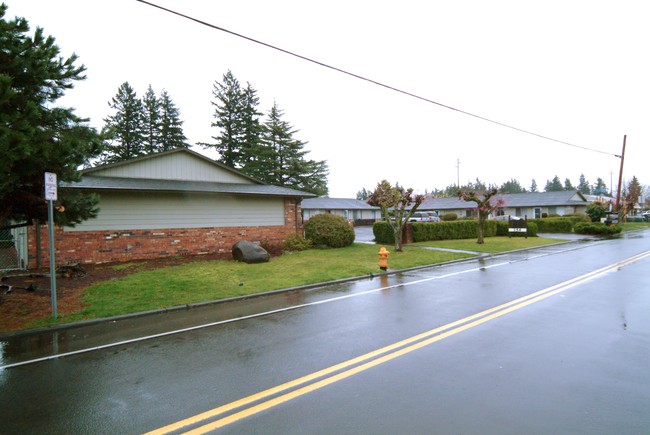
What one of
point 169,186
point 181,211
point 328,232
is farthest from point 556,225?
point 169,186

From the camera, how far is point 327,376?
4371mm

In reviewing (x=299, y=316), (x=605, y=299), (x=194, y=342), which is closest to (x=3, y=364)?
(x=194, y=342)

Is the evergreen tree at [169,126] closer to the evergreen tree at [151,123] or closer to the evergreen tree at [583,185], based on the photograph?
the evergreen tree at [151,123]

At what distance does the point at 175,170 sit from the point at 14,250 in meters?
6.81

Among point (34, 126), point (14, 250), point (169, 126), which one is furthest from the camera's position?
point (169, 126)

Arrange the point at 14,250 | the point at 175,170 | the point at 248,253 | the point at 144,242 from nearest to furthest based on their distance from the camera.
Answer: the point at 14,250, the point at 248,253, the point at 144,242, the point at 175,170

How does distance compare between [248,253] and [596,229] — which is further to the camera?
[596,229]

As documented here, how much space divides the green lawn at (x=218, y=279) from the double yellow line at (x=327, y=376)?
5.21 metres

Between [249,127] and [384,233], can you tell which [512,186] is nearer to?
[249,127]

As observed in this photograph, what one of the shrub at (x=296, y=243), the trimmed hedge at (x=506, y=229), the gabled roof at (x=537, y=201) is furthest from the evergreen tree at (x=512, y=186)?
the shrub at (x=296, y=243)

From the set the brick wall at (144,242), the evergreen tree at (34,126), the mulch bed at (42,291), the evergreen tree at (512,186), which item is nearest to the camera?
the evergreen tree at (34,126)

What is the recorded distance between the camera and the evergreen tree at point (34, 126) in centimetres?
617

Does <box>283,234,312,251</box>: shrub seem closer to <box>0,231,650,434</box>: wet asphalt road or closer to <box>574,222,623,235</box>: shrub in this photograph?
<box>0,231,650,434</box>: wet asphalt road

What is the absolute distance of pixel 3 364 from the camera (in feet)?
17.4
